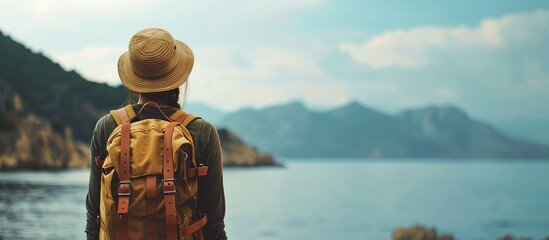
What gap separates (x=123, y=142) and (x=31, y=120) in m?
85.1

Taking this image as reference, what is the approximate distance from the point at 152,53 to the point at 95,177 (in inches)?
25.0

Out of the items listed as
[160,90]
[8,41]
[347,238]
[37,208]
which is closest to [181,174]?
[160,90]

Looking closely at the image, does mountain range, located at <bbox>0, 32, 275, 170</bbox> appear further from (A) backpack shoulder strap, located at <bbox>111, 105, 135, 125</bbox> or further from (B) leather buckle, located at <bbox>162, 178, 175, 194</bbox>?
(B) leather buckle, located at <bbox>162, 178, 175, 194</bbox>

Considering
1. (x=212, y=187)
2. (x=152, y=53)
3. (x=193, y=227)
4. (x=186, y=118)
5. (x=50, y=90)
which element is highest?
(x=50, y=90)

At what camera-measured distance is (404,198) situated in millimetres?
151250

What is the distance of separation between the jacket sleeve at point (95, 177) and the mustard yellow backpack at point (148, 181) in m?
0.14

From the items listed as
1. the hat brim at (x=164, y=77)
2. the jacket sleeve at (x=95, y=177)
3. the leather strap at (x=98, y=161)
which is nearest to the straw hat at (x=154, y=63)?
the hat brim at (x=164, y=77)

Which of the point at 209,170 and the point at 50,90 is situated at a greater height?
the point at 50,90

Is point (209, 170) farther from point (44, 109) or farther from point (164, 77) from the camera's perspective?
point (44, 109)

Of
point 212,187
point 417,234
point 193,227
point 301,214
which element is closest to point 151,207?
point 193,227

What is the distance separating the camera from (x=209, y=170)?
3.39 m

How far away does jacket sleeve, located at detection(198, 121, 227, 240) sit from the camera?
11.1ft

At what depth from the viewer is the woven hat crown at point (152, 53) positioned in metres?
3.40

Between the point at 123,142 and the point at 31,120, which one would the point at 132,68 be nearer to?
the point at 123,142
